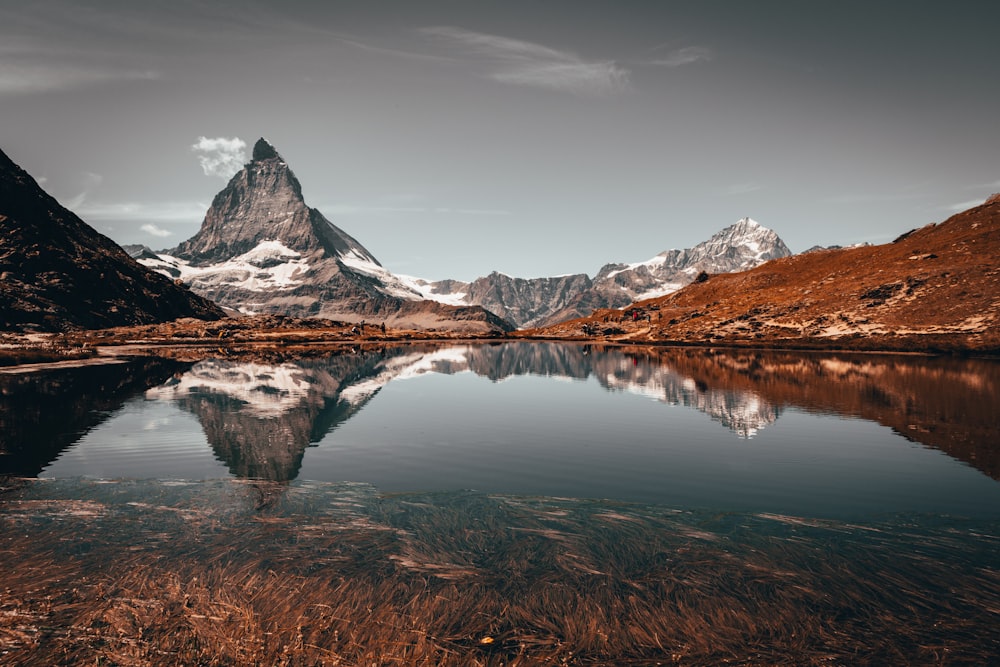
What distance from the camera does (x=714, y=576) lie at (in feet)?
51.0

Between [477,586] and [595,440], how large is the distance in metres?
24.1

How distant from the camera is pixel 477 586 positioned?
48.2 feet

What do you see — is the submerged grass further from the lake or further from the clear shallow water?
the clear shallow water

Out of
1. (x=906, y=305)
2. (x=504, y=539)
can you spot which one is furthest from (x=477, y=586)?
(x=906, y=305)

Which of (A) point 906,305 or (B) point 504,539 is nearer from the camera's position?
(B) point 504,539

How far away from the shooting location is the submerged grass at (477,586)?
1166cm

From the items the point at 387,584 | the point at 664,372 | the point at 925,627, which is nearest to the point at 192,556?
the point at 387,584

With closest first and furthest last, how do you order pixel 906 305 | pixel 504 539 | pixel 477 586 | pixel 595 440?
pixel 477 586 < pixel 504 539 < pixel 595 440 < pixel 906 305

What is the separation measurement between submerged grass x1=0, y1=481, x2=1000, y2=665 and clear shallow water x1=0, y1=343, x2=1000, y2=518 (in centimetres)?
418

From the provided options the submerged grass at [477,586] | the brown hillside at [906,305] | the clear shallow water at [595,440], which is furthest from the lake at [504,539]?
the brown hillside at [906,305]

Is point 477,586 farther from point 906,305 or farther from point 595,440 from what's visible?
point 906,305

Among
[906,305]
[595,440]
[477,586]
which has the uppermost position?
[906,305]

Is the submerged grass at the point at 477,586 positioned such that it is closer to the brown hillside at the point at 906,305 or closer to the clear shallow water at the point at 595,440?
the clear shallow water at the point at 595,440

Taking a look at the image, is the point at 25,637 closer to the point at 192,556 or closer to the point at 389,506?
the point at 192,556
